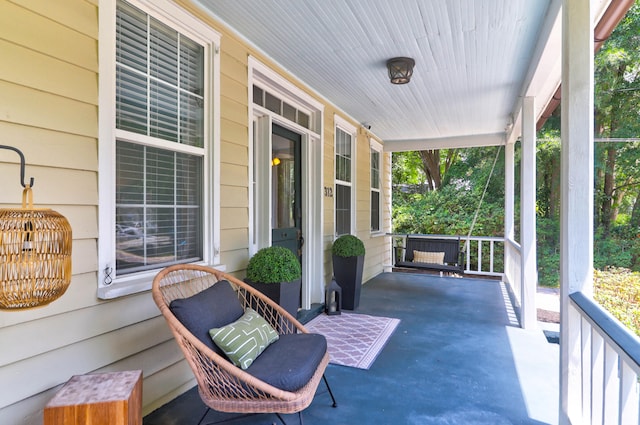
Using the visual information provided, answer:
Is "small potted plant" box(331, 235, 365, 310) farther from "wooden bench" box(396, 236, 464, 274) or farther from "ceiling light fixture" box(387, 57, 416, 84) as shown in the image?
"ceiling light fixture" box(387, 57, 416, 84)

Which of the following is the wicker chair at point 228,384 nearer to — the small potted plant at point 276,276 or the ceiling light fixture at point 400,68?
the small potted plant at point 276,276

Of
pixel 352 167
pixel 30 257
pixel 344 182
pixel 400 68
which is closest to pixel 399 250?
pixel 352 167

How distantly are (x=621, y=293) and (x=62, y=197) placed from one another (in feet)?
15.3

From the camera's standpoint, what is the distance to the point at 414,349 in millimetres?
3162

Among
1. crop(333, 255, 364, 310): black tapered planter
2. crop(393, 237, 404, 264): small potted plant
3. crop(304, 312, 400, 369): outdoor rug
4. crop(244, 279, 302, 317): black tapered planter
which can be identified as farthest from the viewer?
crop(393, 237, 404, 264): small potted plant

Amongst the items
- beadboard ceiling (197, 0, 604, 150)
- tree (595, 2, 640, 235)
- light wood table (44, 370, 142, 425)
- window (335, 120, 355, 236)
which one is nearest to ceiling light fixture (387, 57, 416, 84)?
beadboard ceiling (197, 0, 604, 150)

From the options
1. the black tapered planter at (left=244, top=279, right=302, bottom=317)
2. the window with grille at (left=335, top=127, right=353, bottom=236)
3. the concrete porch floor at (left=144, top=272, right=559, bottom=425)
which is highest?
the window with grille at (left=335, top=127, right=353, bottom=236)

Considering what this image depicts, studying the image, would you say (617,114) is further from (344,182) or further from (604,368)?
(604,368)

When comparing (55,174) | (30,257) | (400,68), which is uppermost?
(400,68)

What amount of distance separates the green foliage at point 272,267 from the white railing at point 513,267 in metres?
3.25

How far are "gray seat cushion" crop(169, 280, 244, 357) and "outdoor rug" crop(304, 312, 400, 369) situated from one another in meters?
1.18

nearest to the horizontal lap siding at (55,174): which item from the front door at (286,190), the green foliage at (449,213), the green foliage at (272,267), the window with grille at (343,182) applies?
the green foliage at (272,267)

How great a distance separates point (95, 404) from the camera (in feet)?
4.43

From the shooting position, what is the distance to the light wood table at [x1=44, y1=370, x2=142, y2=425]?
1.33 metres
